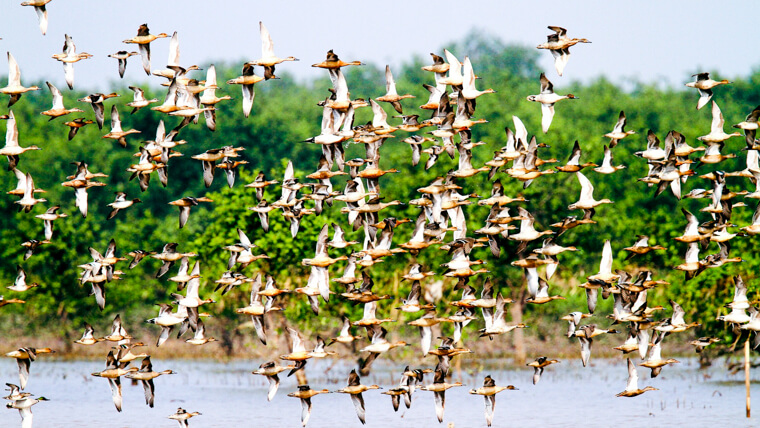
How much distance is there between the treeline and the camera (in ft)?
164

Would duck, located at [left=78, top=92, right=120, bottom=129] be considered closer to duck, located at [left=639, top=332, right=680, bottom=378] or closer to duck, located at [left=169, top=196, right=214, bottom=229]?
duck, located at [left=169, top=196, right=214, bottom=229]

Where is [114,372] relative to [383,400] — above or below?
above

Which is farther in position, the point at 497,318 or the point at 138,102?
the point at 497,318

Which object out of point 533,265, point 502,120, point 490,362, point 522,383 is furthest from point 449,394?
point 502,120

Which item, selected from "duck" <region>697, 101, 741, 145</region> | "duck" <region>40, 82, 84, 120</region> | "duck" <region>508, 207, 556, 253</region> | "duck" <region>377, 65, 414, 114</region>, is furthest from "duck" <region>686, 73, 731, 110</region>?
"duck" <region>40, 82, 84, 120</region>

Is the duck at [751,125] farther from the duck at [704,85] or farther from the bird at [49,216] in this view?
the bird at [49,216]

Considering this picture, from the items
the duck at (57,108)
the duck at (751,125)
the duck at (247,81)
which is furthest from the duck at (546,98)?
the duck at (57,108)

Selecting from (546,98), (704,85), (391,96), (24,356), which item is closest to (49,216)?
(24,356)

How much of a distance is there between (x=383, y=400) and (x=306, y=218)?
8.65m

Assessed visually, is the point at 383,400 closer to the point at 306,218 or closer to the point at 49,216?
the point at 306,218

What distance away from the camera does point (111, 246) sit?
104 ft

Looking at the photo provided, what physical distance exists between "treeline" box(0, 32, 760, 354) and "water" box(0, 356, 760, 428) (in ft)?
10.2

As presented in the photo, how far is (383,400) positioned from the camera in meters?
50.6

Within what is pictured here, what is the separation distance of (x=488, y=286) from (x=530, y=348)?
33.1m
